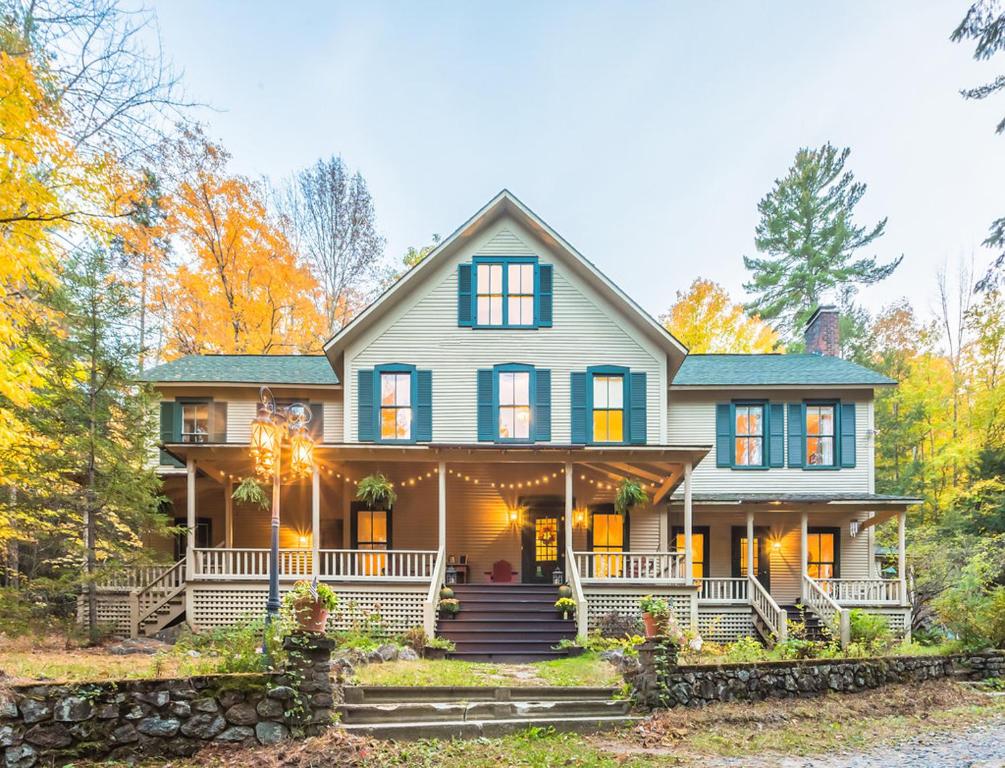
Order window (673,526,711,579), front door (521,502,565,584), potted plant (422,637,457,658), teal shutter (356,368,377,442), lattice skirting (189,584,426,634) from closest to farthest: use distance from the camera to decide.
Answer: potted plant (422,637,457,658)
lattice skirting (189,584,426,634)
teal shutter (356,368,377,442)
front door (521,502,565,584)
window (673,526,711,579)

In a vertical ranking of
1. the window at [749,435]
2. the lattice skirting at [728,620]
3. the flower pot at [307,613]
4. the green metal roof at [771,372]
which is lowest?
the lattice skirting at [728,620]

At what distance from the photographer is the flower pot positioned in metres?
6.65

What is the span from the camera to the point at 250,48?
47344mm

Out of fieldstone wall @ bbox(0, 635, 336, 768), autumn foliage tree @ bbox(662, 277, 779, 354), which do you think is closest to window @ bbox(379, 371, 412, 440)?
fieldstone wall @ bbox(0, 635, 336, 768)

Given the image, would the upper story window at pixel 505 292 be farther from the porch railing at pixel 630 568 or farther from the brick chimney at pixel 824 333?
the brick chimney at pixel 824 333

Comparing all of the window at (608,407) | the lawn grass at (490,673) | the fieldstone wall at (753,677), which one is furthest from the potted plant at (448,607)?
the window at (608,407)

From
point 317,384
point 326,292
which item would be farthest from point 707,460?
point 326,292

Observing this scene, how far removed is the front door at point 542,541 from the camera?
1608cm

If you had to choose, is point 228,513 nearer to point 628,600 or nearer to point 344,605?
point 344,605

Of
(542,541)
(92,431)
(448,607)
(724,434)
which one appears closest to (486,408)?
(542,541)

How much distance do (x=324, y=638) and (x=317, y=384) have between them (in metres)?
10.4

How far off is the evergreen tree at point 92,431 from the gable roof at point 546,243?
174 inches

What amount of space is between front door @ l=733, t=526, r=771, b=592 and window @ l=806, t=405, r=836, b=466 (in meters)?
2.39

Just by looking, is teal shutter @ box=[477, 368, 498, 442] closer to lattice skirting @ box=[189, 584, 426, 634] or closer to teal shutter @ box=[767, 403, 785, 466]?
lattice skirting @ box=[189, 584, 426, 634]
